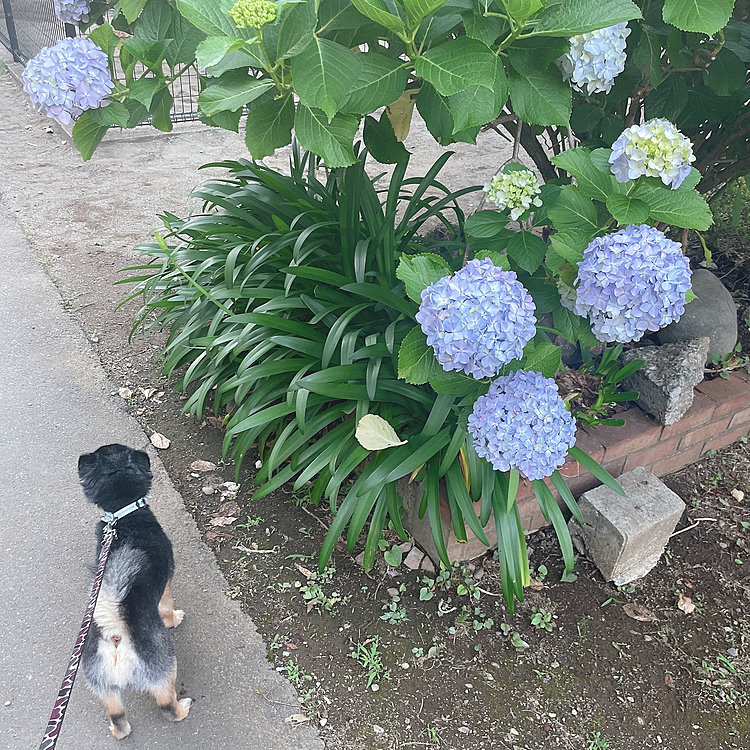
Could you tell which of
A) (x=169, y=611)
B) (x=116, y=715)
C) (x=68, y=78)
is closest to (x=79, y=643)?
(x=116, y=715)

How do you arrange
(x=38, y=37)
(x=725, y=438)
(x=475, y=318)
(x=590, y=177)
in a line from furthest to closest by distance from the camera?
(x=38, y=37) < (x=725, y=438) < (x=590, y=177) < (x=475, y=318)

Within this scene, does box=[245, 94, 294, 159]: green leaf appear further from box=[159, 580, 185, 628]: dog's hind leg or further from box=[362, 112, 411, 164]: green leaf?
box=[159, 580, 185, 628]: dog's hind leg

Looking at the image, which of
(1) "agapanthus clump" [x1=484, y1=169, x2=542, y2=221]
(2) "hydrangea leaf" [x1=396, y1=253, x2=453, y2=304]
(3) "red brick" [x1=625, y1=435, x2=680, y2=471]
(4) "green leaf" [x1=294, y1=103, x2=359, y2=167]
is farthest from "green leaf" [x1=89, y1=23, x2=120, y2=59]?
(3) "red brick" [x1=625, y1=435, x2=680, y2=471]

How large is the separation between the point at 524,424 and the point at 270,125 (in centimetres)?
91

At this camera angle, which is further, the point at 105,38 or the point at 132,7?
the point at 105,38

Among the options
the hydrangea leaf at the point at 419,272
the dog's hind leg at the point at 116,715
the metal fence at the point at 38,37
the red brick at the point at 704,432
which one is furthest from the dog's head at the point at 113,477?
the metal fence at the point at 38,37

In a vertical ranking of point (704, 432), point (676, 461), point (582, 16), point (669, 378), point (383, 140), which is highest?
point (582, 16)

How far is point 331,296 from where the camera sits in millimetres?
2523

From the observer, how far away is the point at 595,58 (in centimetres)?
149

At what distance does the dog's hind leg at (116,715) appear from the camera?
1695 millimetres

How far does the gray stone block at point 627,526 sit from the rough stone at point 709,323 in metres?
0.70

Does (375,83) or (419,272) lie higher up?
(375,83)

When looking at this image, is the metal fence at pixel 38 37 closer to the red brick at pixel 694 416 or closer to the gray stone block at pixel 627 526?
the red brick at pixel 694 416

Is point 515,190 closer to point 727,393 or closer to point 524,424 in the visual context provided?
point 524,424
